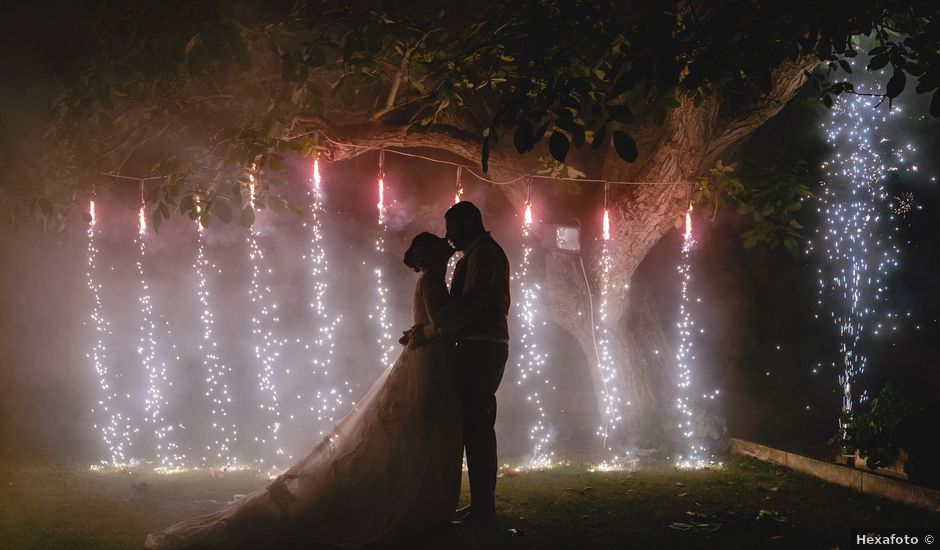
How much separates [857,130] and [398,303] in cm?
730

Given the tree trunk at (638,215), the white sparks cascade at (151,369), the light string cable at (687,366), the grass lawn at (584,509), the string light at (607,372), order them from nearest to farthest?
the grass lawn at (584,509), the tree trunk at (638,215), the light string cable at (687,366), the string light at (607,372), the white sparks cascade at (151,369)

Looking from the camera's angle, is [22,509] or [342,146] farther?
[342,146]

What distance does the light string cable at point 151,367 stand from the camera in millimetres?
9727

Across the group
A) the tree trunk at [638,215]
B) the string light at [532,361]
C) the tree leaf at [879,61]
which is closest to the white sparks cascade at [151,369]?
the tree trunk at [638,215]

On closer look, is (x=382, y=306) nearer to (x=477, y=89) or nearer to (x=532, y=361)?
(x=532, y=361)

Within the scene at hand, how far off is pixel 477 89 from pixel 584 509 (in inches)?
154

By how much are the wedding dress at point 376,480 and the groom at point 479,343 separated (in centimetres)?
9

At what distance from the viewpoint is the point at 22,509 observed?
4.68 m

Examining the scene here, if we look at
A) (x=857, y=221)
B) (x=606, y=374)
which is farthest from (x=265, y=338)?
(x=857, y=221)

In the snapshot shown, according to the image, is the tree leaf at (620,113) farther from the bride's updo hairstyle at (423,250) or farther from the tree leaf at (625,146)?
the bride's updo hairstyle at (423,250)

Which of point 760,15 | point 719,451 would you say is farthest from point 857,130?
point 760,15

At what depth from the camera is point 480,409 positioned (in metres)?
3.87

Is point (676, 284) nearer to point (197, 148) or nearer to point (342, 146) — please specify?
point (342, 146)

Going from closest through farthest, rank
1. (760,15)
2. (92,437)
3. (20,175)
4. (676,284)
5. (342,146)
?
(760,15) → (20,175) → (342,146) → (92,437) → (676,284)
